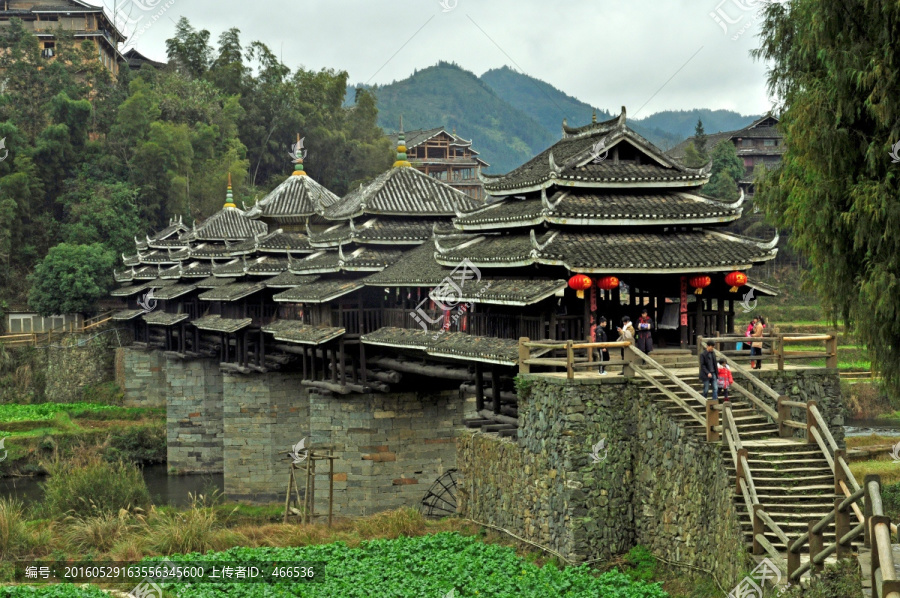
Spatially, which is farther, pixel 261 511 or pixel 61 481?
pixel 261 511

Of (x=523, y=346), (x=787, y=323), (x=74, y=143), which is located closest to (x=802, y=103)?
(x=523, y=346)

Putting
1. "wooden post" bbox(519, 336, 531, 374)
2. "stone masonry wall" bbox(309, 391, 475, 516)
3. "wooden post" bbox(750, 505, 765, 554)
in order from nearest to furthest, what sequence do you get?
"wooden post" bbox(750, 505, 765, 554) → "wooden post" bbox(519, 336, 531, 374) → "stone masonry wall" bbox(309, 391, 475, 516)

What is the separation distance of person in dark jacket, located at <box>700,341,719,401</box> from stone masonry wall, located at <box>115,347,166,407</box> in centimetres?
4103

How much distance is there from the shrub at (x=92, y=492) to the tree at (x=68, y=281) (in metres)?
30.3

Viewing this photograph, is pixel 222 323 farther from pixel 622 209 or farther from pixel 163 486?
pixel 622 209

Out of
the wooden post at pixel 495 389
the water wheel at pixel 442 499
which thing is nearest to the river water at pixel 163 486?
the water wheel at pixel 442 499

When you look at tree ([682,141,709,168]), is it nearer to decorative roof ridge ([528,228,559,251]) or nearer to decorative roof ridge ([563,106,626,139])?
decorative roof ridge ([563,106,626,139])

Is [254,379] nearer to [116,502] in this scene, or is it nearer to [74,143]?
[116,502]

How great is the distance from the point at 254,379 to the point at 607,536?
22.9 meters

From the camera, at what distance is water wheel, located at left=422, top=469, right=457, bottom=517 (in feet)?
96.2

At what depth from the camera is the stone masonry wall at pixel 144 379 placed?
5431 centimetres

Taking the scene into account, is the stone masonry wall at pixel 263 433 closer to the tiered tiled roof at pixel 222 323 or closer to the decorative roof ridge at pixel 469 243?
the tiered tiled roof at pixel 222 323

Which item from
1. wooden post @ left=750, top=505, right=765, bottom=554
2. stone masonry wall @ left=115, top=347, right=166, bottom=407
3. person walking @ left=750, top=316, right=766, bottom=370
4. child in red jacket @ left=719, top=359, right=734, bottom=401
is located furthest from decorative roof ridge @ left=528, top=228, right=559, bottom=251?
stone masonry wall @ left=115, top=347, right=166, bottom=407

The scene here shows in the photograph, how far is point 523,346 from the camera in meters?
19.6
